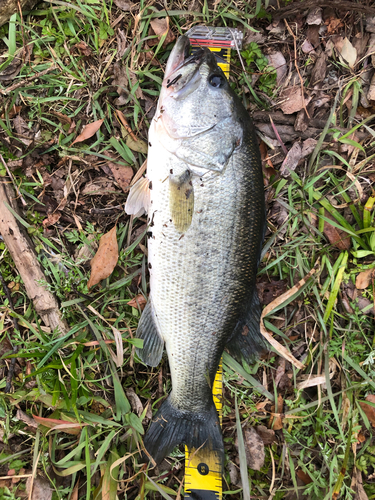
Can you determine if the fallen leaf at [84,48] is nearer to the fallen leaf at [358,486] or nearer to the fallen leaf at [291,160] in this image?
the fallen leaf at [291,160]

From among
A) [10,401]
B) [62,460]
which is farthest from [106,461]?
[10,401]

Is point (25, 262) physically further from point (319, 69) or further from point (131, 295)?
point (319, 69)

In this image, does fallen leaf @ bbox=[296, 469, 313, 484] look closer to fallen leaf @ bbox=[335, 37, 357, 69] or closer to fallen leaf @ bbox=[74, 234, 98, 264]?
fallen leaf @ bbox=[74, 234, 98, 264]

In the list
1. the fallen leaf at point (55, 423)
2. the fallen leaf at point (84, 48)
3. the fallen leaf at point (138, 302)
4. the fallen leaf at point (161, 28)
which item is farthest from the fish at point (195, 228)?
the fallen leaf at point (84, 48)

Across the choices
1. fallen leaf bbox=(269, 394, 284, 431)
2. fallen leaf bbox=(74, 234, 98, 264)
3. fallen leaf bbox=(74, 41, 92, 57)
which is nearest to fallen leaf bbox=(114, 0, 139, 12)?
fallen leaf bbox=(74, 41, 92, 57)

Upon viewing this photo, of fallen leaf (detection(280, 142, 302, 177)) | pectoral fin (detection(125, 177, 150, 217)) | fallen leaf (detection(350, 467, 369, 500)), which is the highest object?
pectoral fin (detection(125, 177, 150, 217))

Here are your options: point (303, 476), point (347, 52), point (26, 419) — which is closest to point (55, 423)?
point (26, 419)
